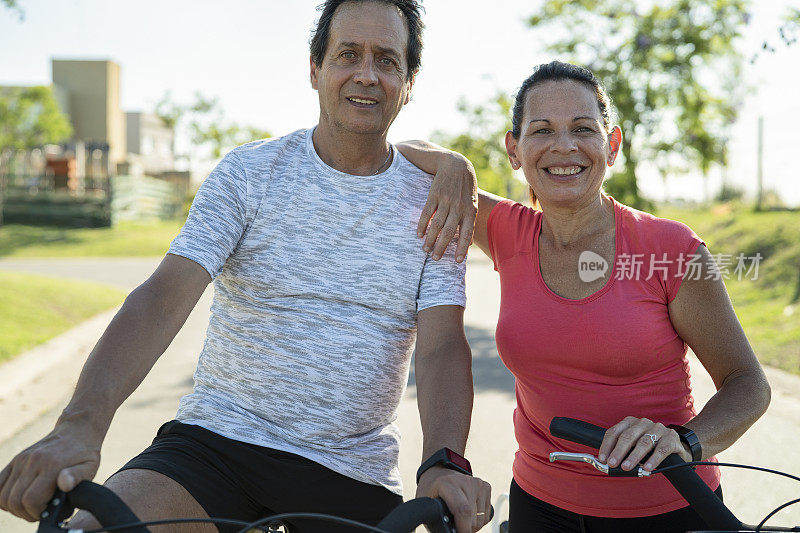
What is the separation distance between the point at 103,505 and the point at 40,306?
34.6ft

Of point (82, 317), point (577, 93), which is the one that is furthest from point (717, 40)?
point (577, 93)

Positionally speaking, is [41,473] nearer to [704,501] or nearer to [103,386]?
[103,386]

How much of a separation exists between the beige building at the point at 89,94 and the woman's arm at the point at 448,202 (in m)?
49.6

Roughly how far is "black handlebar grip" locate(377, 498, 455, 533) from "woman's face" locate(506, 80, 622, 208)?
1236mm

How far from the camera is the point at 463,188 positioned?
2854mm

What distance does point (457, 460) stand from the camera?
2.02 metres

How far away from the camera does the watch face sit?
200 cm

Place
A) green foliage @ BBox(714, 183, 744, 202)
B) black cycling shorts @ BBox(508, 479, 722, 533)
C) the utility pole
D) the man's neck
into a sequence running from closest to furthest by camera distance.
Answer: black cycling shorts @ BBox(508, 479, 722, 533) → the man's neck → the utility pole → green foliage @ BBox(714, 183, 744, 202)

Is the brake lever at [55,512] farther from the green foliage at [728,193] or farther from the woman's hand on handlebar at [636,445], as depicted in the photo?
the green foliage at [728,193]

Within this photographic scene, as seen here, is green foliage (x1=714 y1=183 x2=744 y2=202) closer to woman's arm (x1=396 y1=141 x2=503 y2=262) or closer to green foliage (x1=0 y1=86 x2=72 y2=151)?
woman's arm (x1=396 y1=141 x2=503 y2=262)

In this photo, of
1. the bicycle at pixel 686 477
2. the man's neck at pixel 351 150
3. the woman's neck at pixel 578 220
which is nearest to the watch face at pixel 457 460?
the bicycle at pixel 686 477

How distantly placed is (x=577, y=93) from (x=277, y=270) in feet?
3.75

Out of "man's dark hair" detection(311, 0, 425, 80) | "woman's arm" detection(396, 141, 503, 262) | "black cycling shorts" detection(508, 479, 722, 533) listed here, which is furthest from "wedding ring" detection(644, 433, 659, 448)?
"man's dark hair" detection(311, 0, 425, 80)

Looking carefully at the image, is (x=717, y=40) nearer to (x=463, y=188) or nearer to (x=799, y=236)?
(x=799, y=236)
